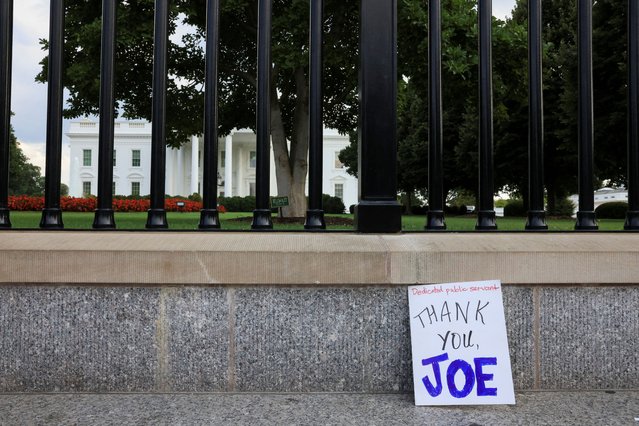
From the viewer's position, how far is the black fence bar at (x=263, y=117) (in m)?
2.52

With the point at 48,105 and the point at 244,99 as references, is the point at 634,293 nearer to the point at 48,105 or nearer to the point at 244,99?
the point at 48,105

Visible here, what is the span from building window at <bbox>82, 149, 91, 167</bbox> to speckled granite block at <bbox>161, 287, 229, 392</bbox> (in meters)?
64.6

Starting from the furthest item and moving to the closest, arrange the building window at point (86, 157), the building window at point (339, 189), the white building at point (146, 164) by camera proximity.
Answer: the building window at point (86, 157) → the building window at point (339, 189) → the white building at point (146, 164)

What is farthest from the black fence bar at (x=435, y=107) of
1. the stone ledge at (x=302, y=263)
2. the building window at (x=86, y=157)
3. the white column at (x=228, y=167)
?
the building window at (x=86, y=157)

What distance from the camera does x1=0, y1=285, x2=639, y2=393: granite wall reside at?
2266 mm

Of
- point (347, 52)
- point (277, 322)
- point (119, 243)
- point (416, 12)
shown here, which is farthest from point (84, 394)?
point (347, 52)

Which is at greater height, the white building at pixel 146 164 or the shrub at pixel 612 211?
the white building at pixel 146 164

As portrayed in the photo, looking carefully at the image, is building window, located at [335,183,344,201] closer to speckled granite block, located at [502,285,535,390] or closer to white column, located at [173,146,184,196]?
white column, located at [173,146,184,196]

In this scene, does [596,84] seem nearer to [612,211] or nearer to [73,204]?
[612,211]

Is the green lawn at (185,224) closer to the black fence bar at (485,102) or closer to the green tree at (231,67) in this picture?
the green tree at (231,67)

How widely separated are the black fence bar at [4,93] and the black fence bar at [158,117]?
743 millimetres

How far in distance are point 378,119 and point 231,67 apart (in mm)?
11986

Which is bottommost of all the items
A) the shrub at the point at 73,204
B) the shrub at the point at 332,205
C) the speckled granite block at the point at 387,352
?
the speckled granite block at the point at 387,352

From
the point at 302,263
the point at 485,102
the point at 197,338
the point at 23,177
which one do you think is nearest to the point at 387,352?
the point at 302,263
